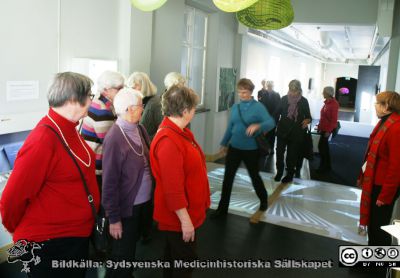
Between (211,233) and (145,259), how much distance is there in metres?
0.84

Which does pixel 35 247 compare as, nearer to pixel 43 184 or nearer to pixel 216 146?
pixel 43 184

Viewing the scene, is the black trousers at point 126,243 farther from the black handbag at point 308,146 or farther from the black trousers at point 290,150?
the black handbag at point 308,146

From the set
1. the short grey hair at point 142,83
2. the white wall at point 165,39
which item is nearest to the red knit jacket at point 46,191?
the short grey hair at point 142,83

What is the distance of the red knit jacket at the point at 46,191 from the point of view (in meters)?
1.61

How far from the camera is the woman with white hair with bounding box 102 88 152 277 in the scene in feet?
7.34

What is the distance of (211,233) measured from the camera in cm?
386

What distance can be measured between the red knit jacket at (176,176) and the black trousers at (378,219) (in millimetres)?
1585

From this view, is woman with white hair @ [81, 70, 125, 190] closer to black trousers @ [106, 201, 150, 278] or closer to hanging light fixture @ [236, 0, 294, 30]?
black trousers @ [106, 201, 150, 278]

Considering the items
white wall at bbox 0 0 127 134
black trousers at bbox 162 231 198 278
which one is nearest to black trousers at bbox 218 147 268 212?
white wall at bbox 0 0 127 134

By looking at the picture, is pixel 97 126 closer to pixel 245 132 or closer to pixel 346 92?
pixel 245 132

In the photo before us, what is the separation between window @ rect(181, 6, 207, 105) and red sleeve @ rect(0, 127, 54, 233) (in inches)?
197

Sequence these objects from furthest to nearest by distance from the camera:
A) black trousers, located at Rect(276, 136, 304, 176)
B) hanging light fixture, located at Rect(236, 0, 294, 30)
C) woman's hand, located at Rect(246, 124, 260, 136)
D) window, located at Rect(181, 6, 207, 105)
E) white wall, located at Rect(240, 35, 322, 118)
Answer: white wall, located at Rect(240, 35, 322, 118) < window, located at Rect(181, 6, 207, 105) < black trousers, located at Rect(276, 136, 304, 176) < woman's hand, located at Rect(246, 124, 260, 136) < hanging light fixture, located at Rect(236, 0, 294, 30)

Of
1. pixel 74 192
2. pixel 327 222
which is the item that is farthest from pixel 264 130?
pixel 74 192

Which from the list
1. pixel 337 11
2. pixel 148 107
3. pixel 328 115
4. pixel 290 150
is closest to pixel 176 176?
pixel 148 107
